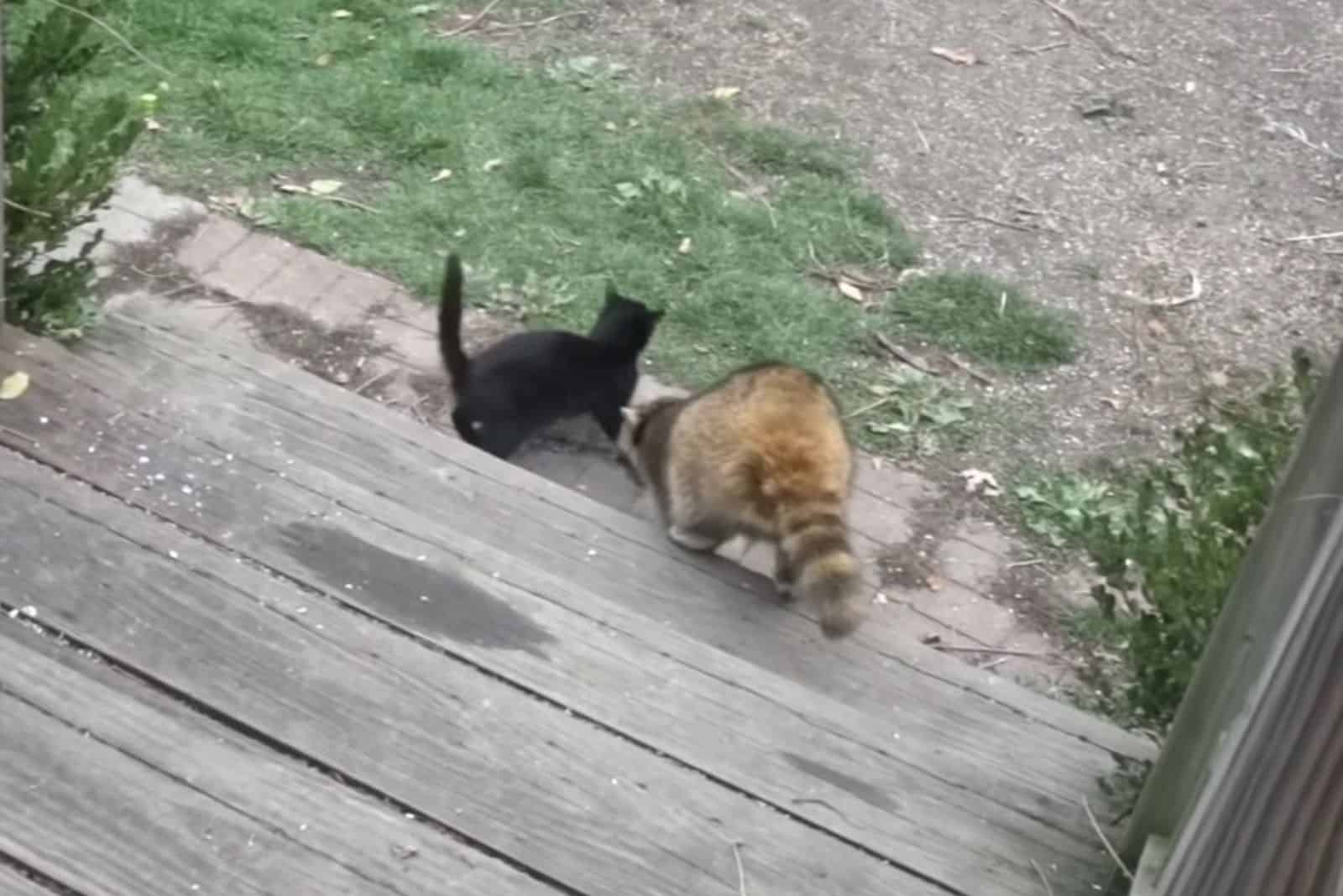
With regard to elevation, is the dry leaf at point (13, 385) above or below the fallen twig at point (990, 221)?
above

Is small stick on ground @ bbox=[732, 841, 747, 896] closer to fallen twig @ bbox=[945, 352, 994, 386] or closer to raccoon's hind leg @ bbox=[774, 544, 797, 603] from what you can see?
raccoon's hind leg @ bbox=[774, 544, 797, 603]

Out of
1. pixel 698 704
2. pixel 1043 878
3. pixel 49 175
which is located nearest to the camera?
pixel 1043 878

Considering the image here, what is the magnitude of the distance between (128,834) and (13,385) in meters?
1.02

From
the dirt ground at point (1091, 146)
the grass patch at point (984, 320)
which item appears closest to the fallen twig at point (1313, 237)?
the dirt ground at point (1091, 146)

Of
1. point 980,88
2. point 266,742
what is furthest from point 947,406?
point 266,742

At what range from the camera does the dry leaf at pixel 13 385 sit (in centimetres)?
283

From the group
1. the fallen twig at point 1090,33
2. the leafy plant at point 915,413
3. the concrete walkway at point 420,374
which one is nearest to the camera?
the concrete walkway at point 420,374

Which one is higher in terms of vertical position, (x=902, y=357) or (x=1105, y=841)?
(x=1105, y=841)

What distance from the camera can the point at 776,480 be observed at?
3268 mm

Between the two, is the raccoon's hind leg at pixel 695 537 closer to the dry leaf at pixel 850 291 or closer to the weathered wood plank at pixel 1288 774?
the weathered wood plank at pixel 1288 774

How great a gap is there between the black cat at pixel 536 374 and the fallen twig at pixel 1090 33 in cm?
280

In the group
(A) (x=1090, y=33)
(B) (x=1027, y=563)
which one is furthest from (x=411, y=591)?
(A) (x=1090, y=33)

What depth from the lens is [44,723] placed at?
223cm

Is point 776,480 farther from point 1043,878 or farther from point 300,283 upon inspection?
point 300,283
